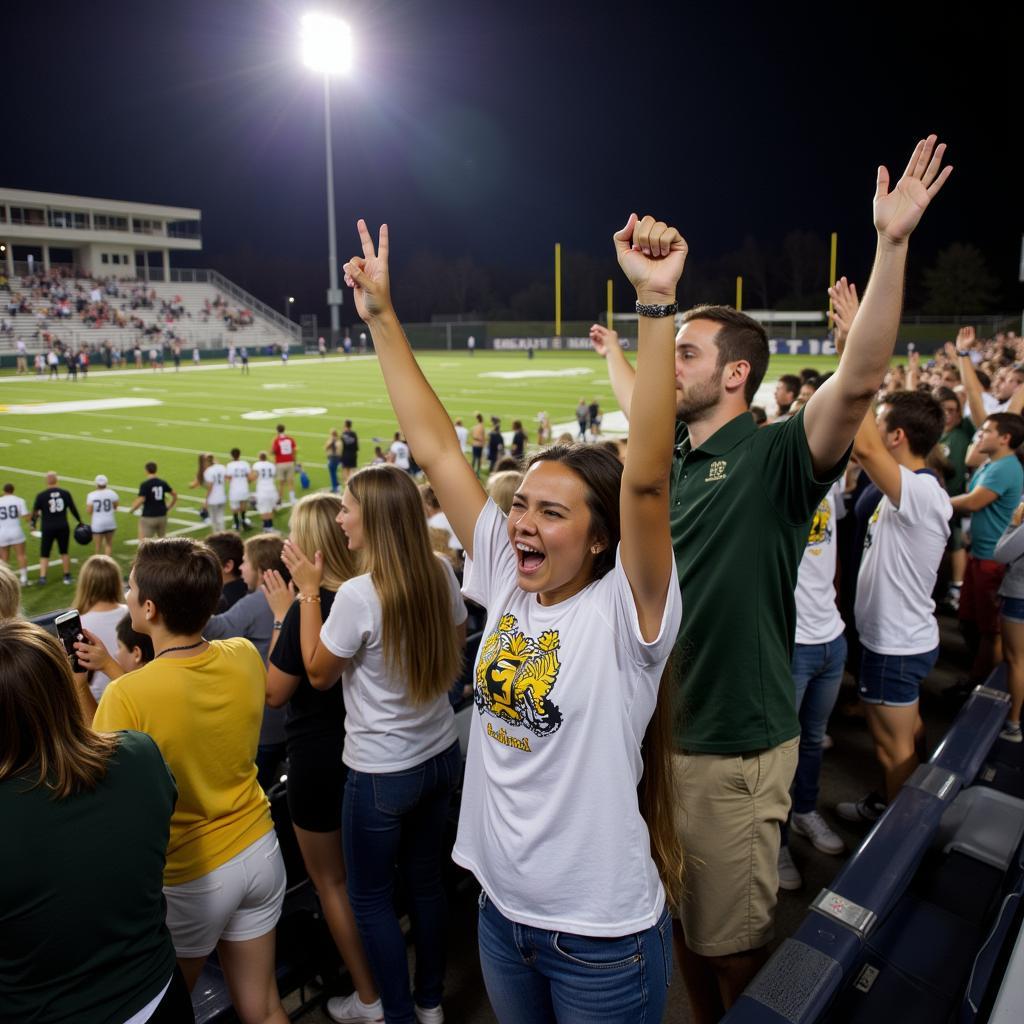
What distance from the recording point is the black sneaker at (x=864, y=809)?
397 centimetres

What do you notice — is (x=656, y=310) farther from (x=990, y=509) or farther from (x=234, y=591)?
(x=990, y=509)

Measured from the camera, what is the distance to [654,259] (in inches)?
62.7

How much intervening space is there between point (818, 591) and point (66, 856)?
9.64 feet

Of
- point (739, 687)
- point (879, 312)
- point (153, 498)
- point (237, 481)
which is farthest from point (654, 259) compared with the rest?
point (237, 481)

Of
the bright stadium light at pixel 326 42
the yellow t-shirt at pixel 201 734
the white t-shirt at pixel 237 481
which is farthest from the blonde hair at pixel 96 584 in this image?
the bright stadium light at pixel 326 42

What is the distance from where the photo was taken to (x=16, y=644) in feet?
5.52

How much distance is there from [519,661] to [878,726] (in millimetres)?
2684

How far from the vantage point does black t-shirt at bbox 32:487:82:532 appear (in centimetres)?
1064

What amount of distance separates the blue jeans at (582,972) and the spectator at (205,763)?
1.00 m

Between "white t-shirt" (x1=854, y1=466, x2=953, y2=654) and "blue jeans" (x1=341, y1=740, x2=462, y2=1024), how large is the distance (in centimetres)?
203

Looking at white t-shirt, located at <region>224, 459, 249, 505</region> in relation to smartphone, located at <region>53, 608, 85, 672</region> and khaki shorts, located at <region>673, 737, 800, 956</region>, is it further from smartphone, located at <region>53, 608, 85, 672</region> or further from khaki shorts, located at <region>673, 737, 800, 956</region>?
khaki shorts, located at <region>673, 737, 800, 956</region>

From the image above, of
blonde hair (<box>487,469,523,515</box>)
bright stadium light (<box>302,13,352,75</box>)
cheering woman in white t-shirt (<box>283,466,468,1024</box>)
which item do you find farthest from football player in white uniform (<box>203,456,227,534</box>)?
bright stadium light (<box>302,13,352,75</box>)

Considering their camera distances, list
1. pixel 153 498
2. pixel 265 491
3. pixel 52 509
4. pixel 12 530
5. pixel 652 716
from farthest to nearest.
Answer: pixel 265 491, pixel 153 498, pixel 52 509, pixel 12 530, pixel 652 716

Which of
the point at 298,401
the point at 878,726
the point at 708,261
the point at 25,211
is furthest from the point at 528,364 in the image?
the point at 708,261
